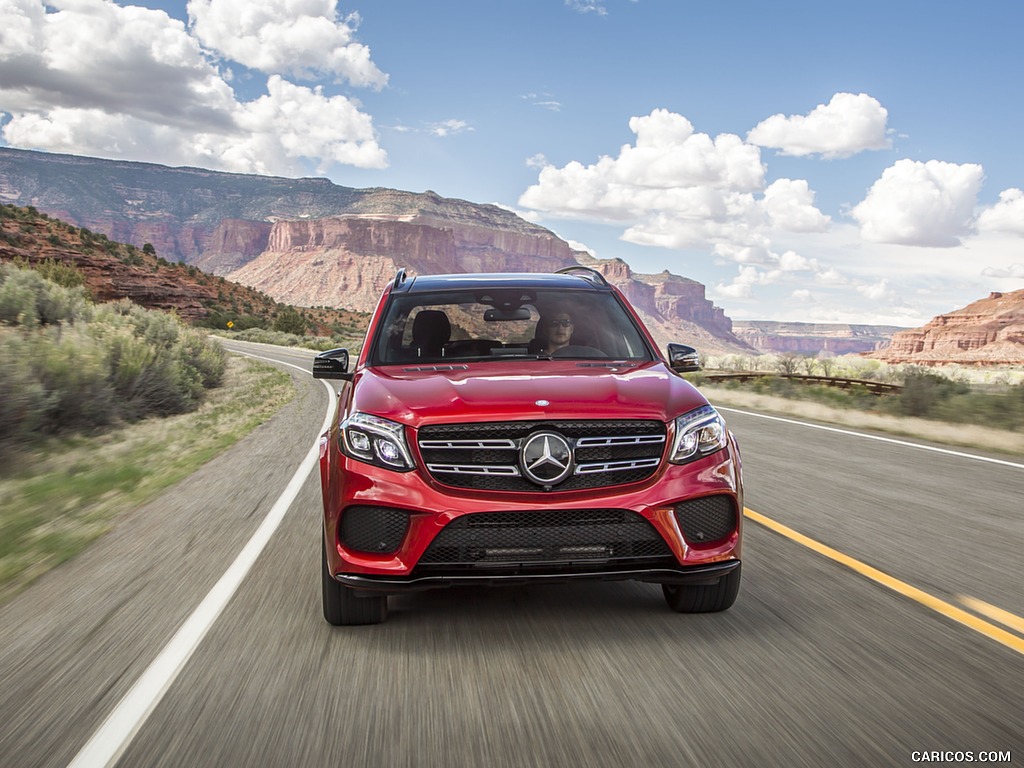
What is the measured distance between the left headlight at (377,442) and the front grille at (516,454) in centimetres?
9

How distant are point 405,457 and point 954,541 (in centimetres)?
414

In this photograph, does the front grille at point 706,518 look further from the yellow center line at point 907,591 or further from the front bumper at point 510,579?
the yellow center line at point 907,591

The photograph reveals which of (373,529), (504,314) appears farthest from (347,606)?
(504,314)

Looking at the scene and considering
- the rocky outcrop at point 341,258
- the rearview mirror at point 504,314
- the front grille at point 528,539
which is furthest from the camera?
the rocky outcrop at point 341,258

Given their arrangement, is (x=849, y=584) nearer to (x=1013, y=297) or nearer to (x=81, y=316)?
(x=81, y=316)

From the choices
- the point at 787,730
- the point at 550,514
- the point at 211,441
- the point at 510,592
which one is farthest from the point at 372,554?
the point at 211,441

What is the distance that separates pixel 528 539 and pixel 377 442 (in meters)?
0.80

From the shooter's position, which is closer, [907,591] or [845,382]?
[907,591]

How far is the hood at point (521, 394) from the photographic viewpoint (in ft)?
13.1

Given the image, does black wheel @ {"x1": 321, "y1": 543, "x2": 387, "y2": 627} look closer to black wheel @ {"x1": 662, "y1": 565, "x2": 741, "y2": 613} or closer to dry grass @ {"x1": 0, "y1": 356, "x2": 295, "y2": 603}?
black wheel @ {"x1": 662, "y1": 565, "x2": 741, "y2": 613}

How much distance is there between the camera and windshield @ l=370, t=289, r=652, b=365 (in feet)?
18.1

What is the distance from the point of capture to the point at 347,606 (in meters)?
4.17

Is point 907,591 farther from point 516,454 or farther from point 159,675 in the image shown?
point 159,675

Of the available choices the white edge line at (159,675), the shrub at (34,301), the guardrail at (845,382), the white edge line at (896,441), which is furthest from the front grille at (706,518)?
the guardrail at (845,382)
